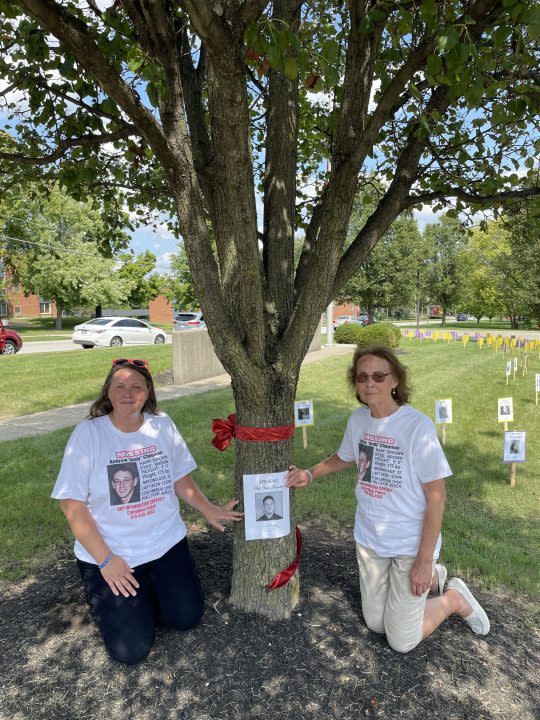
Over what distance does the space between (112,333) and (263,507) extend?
20.5 meters

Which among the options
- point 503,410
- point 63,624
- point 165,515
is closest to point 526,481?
point 503,410

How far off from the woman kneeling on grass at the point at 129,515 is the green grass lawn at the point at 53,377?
670 centimetres

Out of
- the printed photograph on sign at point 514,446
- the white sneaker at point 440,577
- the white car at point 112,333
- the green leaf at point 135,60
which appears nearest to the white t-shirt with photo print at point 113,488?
the white sneaker at point 440,577

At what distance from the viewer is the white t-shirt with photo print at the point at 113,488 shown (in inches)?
94.6

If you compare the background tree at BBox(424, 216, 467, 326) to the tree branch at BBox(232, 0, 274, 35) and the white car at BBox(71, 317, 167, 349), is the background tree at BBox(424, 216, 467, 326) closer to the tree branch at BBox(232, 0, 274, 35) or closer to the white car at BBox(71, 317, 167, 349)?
the white car at BBox(71, 317, 167, 349)

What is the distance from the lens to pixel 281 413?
102 inches

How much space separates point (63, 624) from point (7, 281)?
3848 centimetres

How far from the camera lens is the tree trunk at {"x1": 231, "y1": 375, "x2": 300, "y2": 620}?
2564 millimetres

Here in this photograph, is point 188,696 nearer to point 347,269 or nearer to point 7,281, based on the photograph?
point 347,269

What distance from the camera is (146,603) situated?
2492 millimetres

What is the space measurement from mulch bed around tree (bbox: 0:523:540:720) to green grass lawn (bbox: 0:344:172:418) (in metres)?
6.77

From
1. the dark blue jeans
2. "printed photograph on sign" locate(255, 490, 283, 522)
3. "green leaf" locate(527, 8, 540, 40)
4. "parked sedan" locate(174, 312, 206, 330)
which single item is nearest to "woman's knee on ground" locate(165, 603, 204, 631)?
the dark blue jeans

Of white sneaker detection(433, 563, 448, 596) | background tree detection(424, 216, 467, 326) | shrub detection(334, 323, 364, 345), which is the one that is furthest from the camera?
background tree detection(424, 216, 467, 326)

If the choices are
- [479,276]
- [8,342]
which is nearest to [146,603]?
[8,342]
